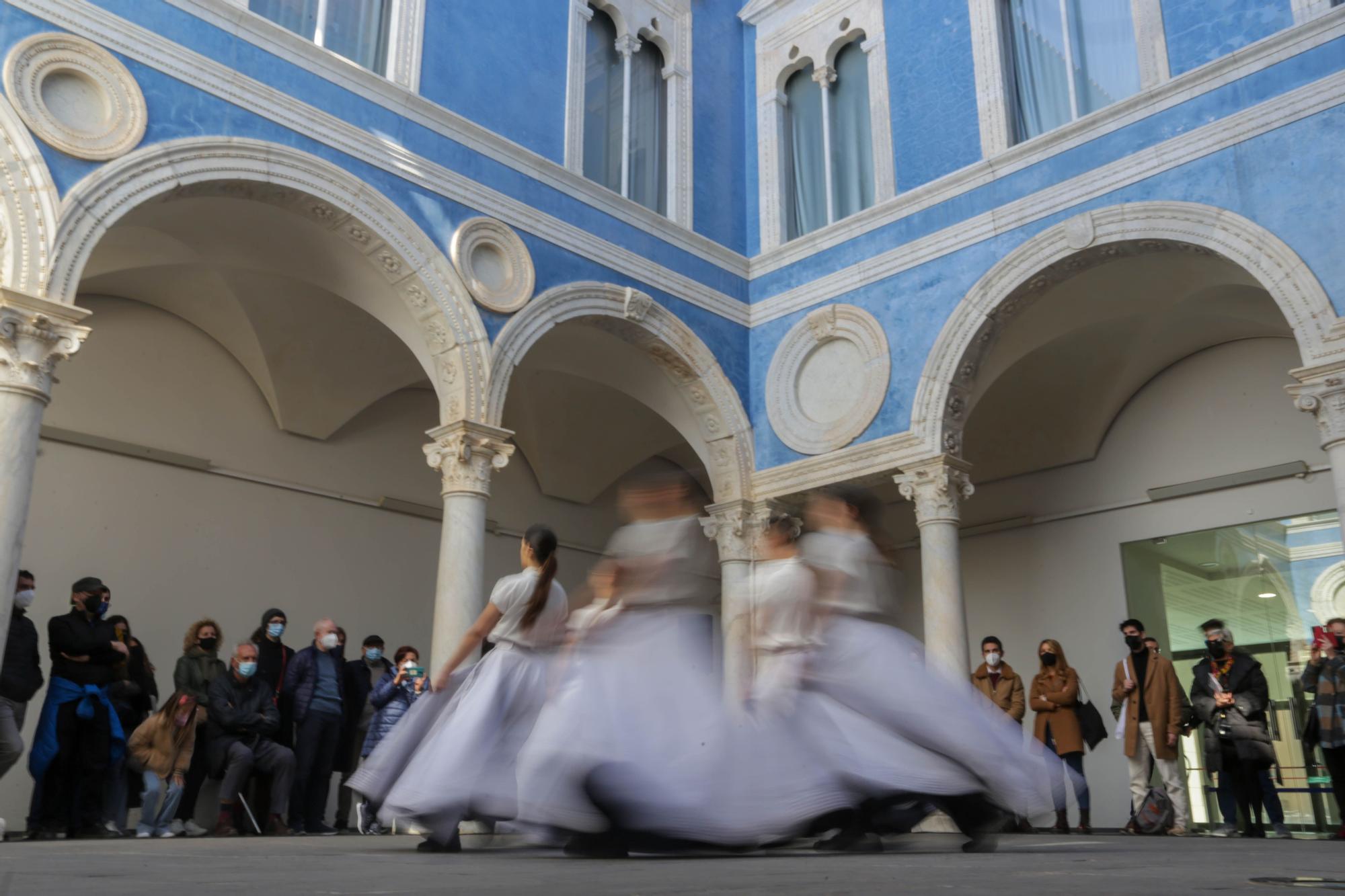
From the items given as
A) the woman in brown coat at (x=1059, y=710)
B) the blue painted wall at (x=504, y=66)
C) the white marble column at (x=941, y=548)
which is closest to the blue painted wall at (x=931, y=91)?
the white marble column at (x=941, y=548)

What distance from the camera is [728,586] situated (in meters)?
10.6

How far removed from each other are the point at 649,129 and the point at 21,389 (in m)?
6.77

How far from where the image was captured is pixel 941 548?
936cm

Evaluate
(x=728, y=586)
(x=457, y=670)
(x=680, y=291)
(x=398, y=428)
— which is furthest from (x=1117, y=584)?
(x=457, y=670)

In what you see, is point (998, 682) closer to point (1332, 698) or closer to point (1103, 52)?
point (1332, 698)

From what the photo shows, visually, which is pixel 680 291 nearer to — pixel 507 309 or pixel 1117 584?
pixel 507 309

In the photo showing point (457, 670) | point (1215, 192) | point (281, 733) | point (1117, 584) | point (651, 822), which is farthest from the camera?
point (1117, 584)

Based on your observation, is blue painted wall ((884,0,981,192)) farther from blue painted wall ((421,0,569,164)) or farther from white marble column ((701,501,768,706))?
white marble column ((701,501,768,706))

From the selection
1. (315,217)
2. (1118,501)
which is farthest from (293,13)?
(1118,501)

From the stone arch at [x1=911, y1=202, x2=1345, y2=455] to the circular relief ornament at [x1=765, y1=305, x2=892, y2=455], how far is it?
0.59 meters

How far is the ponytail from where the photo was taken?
4.16 meters

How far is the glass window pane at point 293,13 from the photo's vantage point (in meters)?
8.59

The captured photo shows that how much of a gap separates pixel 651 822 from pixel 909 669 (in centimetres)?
117

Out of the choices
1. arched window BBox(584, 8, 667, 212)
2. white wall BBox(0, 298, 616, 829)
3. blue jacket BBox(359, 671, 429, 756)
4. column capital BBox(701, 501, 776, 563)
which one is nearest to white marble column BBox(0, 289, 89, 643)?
blue jacket BBox(359, 671, 429, 756)
